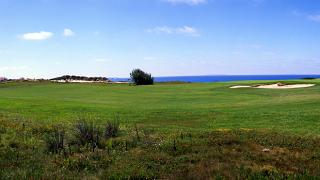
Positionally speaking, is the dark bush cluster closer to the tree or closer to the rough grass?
the rough grass

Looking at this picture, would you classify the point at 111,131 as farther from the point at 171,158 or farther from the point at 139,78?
the point at 139,78

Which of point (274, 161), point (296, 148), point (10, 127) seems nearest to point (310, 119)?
point (296, 148)

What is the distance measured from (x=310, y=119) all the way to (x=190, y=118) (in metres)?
6.71

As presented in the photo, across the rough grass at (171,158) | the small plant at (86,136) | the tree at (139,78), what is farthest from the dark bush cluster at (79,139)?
the tree at (139,78)

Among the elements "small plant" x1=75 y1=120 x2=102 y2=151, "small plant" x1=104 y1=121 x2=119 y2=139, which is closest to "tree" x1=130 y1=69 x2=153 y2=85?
"small plant" x1=104 y1=121 x2=119 y2=139

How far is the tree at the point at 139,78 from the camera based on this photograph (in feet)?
295

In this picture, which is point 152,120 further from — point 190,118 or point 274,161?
point 274,161

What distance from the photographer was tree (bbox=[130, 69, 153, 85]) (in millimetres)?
90062

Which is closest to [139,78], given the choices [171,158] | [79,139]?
[79,139]

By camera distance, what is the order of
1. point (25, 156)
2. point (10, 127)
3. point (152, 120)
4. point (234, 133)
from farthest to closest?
point (152, 120)
point (10, 127)
point (234, 133)
point (25, 156)

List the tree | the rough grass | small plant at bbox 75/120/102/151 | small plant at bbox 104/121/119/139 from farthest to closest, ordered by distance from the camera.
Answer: the tree
small plant at bbox 104/121/119/139
small plant at bbox 75/120/102/151
the rough grass

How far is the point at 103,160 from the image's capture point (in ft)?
41.3

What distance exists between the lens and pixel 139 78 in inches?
3553

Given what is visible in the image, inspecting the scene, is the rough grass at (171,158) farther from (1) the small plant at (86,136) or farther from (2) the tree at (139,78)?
(2) the tree at (139,78)
